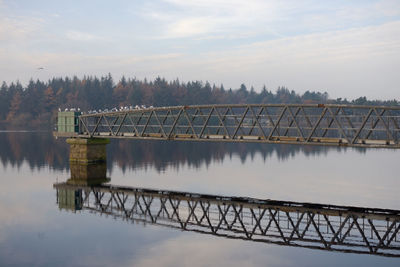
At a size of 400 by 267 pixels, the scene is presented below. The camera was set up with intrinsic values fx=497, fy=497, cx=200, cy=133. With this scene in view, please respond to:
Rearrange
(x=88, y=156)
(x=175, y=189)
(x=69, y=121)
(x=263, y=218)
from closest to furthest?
(x=263, y=218)
(x=175, y=189)
(x=88, y=156)
(x=69, y=121)

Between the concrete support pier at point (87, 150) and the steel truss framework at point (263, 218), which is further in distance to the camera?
the concrete support pier at point (87, 150)

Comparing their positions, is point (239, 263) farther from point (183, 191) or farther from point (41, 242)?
point (183, 191)

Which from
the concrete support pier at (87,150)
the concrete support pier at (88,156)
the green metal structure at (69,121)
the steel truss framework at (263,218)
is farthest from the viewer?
the green metal structure at (69,121)

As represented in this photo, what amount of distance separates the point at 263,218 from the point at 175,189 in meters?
14.0

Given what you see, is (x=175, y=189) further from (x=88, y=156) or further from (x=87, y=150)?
(x=87, y=150)

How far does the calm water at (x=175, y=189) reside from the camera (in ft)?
85.7

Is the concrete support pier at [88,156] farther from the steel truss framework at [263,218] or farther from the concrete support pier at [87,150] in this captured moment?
the steel truss framework at [263,218]

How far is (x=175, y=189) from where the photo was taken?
47.2 m

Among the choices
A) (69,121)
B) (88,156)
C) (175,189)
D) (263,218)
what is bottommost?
(263,218)

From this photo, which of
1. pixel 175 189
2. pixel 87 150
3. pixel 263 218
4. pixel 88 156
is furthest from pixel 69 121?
pixel 263 218

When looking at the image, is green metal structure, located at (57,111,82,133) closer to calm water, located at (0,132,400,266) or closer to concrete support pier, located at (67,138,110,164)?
concrete support pier, located at (67,138,110,164)

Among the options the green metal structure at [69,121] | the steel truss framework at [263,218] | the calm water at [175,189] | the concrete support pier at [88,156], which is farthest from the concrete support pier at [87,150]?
the steel truss framework at [263,218]

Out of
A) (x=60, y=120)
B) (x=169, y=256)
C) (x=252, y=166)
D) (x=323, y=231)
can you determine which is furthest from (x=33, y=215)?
(x=252, y=166)

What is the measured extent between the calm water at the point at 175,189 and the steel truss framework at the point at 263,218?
1.34 m
